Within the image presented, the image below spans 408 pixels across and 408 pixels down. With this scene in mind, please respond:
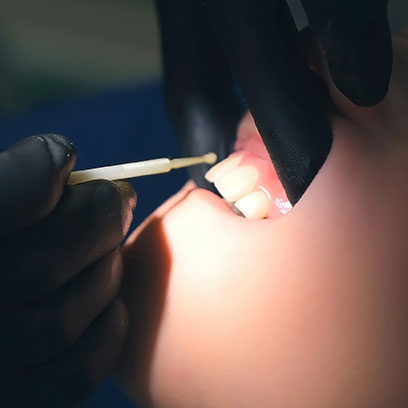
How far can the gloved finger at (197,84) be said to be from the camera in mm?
826

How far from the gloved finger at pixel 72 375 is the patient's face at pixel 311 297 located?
6cm

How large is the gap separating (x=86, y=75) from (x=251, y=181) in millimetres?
1416

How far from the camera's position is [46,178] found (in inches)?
20.5

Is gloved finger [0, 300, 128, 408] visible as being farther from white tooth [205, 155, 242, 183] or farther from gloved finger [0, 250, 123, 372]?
white tooth [205, 155, 242, 183]

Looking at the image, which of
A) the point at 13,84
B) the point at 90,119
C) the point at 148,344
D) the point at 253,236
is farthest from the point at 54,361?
the point at 13,84

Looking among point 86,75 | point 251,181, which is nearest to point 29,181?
point 251,181

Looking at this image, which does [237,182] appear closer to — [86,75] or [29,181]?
[29,181]

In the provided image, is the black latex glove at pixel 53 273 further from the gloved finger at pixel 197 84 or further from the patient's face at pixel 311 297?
the gloved finger at pixel 197 84

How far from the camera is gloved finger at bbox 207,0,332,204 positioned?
61cm

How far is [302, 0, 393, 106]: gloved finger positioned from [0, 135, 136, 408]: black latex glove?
0.24m

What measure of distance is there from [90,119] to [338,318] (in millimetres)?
998

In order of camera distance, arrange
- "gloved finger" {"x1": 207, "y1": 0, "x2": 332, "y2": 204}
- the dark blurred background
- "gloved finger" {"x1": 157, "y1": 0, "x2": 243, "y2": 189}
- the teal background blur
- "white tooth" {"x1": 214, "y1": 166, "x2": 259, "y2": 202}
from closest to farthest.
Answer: "gloved finger" {"x1": 207, "y1": 0, "x2": 332, "y2": 204} < "white tooth" {"x1": 214, "y1": 166, "x2": 259, "y2": 202} < "gloved finger" {"x1": 157, "y1": 0, "x2": 243, "y2": 189} < the dark blurred background < the teal background blur

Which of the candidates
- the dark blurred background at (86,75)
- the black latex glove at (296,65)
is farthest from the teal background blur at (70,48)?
the black latex glove at (296,65)

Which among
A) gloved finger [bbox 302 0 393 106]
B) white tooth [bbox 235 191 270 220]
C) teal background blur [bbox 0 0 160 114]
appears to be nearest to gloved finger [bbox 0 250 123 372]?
white tooth [bbox 235 191 270 220]
